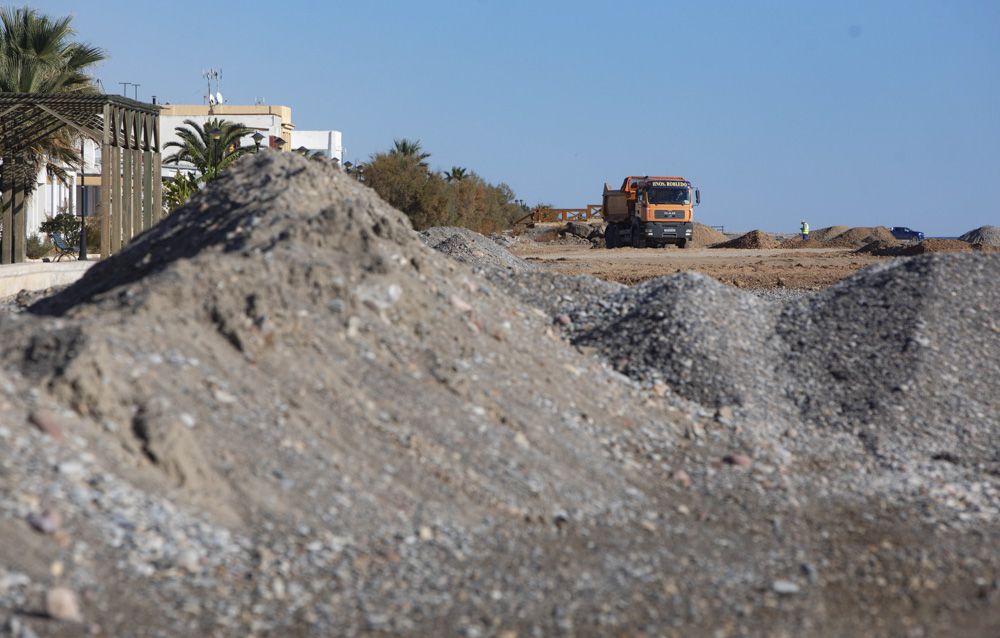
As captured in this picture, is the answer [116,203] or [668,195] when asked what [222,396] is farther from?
→ [668,195]

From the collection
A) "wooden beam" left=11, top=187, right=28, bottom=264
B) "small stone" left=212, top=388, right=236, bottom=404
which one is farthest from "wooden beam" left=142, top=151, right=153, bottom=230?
"small stone" left=212, top=388, right=236, bottom=404

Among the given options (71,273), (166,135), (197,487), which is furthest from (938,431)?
(166,135)

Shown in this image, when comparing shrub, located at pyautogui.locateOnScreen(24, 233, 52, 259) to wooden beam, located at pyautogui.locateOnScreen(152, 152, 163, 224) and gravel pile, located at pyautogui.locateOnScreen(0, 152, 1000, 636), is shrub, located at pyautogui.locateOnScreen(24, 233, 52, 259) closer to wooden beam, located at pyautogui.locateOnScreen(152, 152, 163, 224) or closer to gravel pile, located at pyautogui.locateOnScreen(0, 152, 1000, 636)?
wooden beam, located at pyautogui.locateOnScreen(152, 152, 163, 224)

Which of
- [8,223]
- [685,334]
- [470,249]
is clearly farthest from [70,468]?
[470,249]

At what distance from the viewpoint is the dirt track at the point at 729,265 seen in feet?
87.9

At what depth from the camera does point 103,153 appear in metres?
20.5

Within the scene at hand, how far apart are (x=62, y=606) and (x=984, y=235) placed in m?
48.7

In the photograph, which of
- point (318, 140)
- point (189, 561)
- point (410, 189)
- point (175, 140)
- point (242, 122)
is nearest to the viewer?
point (189, 561)

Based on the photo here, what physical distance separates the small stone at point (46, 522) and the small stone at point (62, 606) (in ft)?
1.42

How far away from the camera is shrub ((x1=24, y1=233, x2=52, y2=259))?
3164cm

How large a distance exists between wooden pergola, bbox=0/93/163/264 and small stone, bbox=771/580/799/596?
52.1 feet

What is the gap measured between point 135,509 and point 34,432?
729mm

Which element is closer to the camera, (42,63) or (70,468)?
(70,468)

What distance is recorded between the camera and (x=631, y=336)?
11.2 m
